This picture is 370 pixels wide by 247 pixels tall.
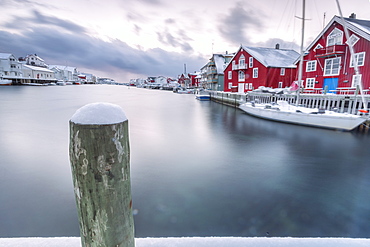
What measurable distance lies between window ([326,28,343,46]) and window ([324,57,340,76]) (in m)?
1.55

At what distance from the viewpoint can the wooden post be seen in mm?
1016

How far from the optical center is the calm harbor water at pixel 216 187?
13.2 ft

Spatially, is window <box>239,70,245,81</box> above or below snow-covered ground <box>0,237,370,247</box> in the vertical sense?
above

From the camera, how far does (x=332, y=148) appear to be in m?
8.98

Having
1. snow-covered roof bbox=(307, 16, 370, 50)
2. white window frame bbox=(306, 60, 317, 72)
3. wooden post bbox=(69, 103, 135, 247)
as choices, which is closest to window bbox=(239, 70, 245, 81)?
white window frame bbox=(306, 60, 317, 72)

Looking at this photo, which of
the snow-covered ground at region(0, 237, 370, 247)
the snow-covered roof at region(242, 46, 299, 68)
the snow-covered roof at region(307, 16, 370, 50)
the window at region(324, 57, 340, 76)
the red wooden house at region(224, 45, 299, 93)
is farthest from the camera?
the snow-covered roof at region(242, 46, 299, 68)

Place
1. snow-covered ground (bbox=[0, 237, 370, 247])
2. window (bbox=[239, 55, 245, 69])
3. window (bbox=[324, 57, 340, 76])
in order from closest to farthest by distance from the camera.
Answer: snow-covered ground (bbox=[0, 237, 370, 247])
window (bbox=[324, 57, 340, 76])
window (bbox=[239, 55, 245, 69])

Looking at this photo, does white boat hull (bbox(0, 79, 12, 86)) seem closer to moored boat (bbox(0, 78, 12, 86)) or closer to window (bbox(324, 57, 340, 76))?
moored boat (bbox(0, 78, 12, 86))

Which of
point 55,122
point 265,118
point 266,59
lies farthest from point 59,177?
point 266,59

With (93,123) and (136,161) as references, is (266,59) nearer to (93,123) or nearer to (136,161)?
(136,161)

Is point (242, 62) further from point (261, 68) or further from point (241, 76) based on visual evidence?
point (261, 68)

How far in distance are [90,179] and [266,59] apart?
3197 cm

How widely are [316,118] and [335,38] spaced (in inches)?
471

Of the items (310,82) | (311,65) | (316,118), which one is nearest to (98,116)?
(316,118)
